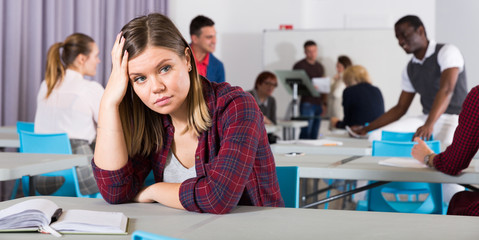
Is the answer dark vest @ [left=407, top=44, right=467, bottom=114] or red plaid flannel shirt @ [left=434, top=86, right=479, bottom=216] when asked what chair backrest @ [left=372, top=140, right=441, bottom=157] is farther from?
dark vest @ [left=407, top=44, right=467, bottom=114]

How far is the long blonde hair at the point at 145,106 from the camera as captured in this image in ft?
5.39

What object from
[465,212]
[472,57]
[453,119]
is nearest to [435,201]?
[465,212]

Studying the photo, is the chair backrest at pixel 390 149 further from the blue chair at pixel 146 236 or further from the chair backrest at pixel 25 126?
the blue chair at pixel 146 236

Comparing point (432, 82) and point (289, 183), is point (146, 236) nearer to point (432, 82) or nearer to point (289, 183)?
point (289, 183)

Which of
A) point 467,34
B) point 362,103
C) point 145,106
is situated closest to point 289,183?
point 145,106

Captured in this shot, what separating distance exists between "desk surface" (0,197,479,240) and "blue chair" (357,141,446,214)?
150 cm

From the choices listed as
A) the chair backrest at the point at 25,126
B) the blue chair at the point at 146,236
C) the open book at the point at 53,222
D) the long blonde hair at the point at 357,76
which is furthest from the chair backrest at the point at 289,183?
the long blonde hair at the point at 357,76

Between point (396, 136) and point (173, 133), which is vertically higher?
point (173, 133)

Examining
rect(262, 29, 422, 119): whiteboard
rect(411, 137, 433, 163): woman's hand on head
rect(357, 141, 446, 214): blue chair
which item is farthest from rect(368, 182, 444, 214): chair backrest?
rect(262, 29, 422, 119): whiteboard

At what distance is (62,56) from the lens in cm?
397

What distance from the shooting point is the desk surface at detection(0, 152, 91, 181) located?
86.3 inches

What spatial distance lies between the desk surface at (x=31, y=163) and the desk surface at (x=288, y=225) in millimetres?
701

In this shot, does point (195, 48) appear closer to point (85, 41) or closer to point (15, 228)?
point (85, 41)

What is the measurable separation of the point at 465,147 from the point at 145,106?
1.17 metres
